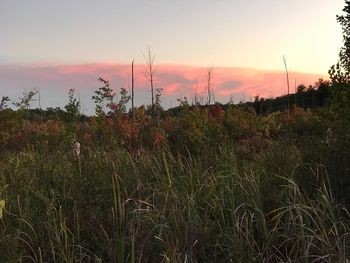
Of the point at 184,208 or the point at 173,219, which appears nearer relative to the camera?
the point at 173,219

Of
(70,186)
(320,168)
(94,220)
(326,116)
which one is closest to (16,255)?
(94,220)

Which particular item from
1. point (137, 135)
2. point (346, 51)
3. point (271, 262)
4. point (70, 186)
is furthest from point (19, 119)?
point (271, 262)

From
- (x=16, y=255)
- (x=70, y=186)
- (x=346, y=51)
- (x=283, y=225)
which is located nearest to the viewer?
(x=16, y=255)

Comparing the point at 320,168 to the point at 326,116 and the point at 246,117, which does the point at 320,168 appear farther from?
the point at 246,117

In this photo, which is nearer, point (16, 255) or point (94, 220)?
point (16, 255)

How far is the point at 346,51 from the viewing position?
6.64 metres

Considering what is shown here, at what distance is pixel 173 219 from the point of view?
16.0ft

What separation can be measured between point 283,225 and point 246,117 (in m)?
13.4

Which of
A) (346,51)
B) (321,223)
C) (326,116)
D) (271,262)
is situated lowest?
(271,262)

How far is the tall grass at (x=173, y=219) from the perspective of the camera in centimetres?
457

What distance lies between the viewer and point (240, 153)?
8617mm

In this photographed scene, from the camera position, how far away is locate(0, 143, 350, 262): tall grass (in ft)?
15.0

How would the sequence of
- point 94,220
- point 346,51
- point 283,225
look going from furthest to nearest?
point 346,51
point 94,220
point 283,225

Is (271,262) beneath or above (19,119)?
beneath
